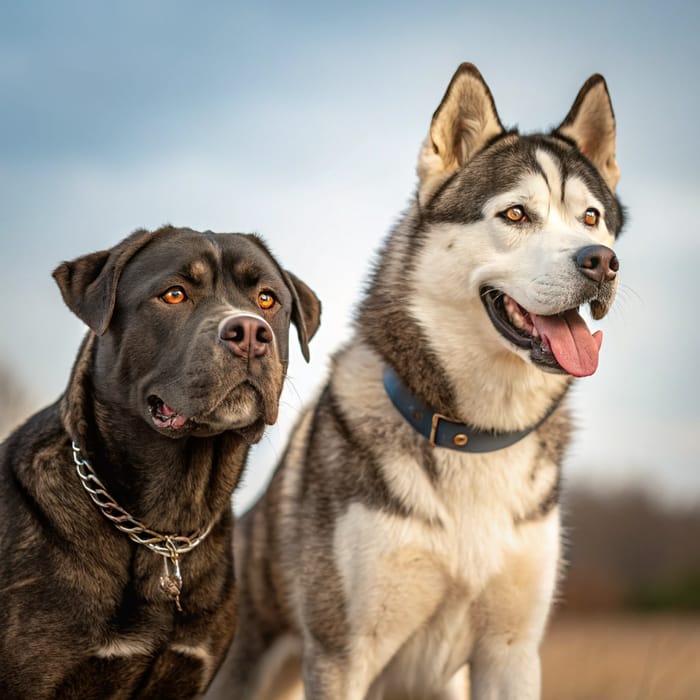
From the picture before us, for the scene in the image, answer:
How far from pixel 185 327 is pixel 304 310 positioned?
754 mm

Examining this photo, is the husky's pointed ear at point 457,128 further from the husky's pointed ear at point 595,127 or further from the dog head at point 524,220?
the husky's pointed ear at point 595,127

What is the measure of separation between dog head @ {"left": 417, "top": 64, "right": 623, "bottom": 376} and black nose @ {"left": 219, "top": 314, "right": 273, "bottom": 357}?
997mm

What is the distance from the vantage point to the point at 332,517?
4359 millimetres

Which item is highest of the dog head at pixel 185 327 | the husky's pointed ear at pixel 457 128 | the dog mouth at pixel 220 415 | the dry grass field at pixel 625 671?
the husky's pointed ear at pixel 457 128

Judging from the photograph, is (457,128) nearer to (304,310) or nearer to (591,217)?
(591,217)

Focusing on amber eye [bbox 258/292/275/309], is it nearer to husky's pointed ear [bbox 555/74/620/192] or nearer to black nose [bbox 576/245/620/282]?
black nose [bbox 576/245/620/282]

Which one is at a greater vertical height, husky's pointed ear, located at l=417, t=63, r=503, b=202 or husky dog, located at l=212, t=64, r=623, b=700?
husky's pointed ear, located at l=417, t=63, r=503, b=202

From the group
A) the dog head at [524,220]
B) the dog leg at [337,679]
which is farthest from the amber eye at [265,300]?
the dog leg at [337,679]

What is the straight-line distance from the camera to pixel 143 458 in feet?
13.0

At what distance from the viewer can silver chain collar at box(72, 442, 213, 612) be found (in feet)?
12.8

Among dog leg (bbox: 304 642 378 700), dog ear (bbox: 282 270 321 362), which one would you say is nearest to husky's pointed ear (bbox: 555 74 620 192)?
dog ear (bbox: 282 270 321 362)

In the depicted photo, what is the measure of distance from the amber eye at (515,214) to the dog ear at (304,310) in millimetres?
920

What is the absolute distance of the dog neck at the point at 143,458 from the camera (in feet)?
12.8

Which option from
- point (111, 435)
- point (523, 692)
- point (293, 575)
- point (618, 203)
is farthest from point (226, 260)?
point (523, 692)
